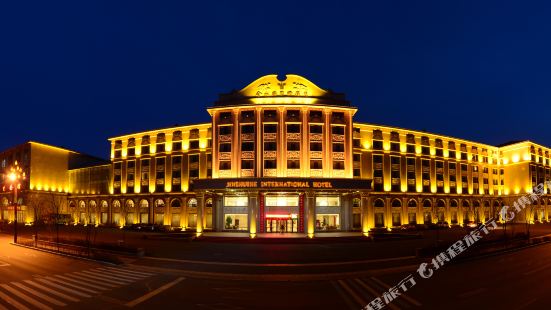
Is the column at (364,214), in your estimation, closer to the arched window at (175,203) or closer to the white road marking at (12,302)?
the arched window at (175,203)

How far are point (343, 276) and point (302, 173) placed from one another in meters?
38.3

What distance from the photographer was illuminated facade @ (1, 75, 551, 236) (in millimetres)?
62250

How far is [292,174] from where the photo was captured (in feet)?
208

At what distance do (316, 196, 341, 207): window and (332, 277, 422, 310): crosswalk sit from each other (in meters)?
39.8

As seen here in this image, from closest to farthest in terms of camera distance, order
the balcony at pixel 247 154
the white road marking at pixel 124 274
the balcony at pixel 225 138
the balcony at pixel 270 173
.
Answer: the white road marking at pixel 124 274
the balcony at pixel 270 173
the balcony at pixel 247 154
the balcony at pixel 225 138

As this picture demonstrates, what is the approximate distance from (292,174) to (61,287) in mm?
44961

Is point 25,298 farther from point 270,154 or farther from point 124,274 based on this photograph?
point 270,154

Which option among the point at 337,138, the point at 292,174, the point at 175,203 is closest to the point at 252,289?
the point at 292,174

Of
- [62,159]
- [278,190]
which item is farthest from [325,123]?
[62,159]

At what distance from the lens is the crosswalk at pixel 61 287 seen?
Answer: 57.4 feet

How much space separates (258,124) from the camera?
64.5 metres

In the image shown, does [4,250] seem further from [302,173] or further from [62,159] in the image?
[62,159]

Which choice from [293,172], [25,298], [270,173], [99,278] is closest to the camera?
[25,298]

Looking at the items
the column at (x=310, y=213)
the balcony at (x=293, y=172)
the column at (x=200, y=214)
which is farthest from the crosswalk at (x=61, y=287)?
the balcony at (x=293, y=172)
